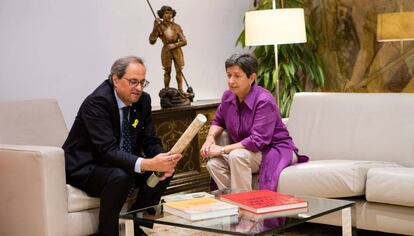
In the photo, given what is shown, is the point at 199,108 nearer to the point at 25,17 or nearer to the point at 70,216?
the point at 25,17

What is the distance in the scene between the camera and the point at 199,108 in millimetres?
5191

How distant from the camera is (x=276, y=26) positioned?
5105 millimetres

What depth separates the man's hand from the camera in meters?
3.43

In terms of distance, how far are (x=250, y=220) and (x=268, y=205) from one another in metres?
0.14

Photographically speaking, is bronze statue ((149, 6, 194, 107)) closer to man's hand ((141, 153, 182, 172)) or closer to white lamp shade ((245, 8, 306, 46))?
white lamp shade ((245, 8, 306, 46))

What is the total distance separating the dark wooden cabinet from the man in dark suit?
108 centimetres

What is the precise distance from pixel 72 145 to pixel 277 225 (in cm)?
147

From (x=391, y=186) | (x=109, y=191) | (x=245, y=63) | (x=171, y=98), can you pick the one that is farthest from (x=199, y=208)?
(x=171, y=98)

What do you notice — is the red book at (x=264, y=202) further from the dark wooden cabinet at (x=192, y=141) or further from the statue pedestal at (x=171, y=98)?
the statue pedestal at (x=171, y=98)

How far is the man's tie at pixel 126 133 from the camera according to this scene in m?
3.77

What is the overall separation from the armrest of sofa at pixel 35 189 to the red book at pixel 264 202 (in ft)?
2.93

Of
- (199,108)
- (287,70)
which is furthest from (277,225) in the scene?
(287,70)

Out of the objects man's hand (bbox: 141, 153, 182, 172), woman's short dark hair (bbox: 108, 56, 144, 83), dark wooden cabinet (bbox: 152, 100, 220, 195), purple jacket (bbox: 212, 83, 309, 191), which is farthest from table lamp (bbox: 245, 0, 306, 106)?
man's hand (bbox: 141, 153, 182, 172)

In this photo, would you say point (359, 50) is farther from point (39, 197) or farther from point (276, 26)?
point (39, 197)
